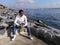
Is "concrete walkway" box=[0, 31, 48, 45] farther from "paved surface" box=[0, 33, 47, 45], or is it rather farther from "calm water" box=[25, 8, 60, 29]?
"calm water" box=[25, 8, 60, 29]

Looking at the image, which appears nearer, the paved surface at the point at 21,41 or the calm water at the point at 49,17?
Answer: the paved surface at the point at 21,41

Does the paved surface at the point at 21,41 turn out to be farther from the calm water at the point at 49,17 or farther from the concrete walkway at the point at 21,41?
the calm water at the point at 49,17

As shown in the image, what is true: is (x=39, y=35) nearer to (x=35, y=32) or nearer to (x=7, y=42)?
(x=35, y=32)

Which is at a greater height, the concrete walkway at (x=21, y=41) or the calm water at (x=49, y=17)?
the concrete walkway at (x=21, y=41)

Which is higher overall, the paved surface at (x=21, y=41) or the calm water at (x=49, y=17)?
the paved surface at (x=21, y=41)

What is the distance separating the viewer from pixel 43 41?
10.9 meters

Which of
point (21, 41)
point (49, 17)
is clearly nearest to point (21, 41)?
point (21, 41)

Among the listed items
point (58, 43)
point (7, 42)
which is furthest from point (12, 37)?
point (58, 43)

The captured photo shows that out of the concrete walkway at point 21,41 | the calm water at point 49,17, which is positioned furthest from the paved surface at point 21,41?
the calm water at point 49,17

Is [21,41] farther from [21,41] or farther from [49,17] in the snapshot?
[49,17]

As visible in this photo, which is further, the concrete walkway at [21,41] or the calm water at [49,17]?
the calm water at [49,17]

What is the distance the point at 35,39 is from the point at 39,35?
0.56 metres

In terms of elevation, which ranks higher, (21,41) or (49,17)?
(21,41)

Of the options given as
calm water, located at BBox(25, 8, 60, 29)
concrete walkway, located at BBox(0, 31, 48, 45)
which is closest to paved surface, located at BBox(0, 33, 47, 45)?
concrete walkway, located at BBox(0, 31, 48, 45)
